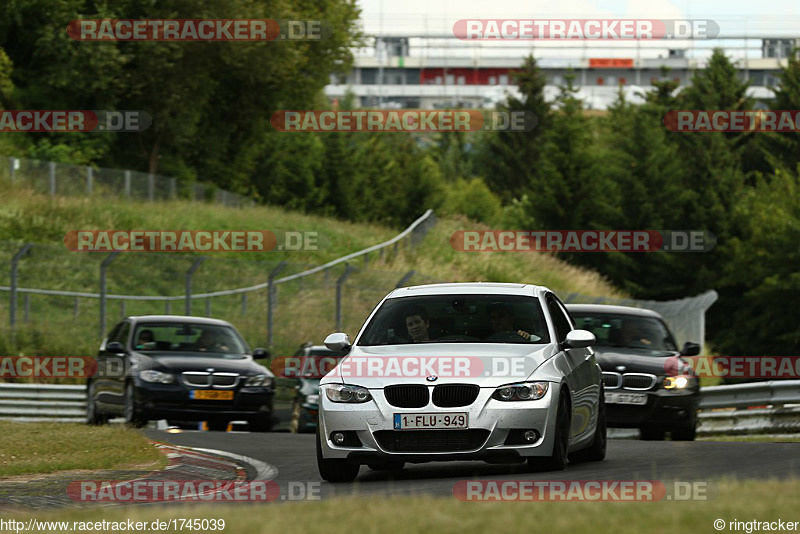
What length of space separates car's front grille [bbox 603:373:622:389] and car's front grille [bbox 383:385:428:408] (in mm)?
6894

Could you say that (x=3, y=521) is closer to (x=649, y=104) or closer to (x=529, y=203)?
(x=529, y=203)

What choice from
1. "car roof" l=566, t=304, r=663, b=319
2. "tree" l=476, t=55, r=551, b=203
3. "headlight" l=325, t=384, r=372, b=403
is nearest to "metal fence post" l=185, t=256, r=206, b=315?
"car roof" l=566, t=304, r=663, b=319

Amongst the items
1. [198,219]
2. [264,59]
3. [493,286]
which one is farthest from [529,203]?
[493,286]

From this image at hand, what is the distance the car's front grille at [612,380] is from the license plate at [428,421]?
692 centimetres

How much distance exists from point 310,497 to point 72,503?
1525 mm

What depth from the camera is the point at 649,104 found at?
91.4 metres

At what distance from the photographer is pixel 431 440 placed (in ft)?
36.6

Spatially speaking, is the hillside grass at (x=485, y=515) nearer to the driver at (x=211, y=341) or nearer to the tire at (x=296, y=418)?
the driver at (x=211, y=341)

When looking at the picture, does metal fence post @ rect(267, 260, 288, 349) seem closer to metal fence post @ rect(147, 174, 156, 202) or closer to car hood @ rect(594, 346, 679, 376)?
car hood @ rect(594, 346, 679, 376)

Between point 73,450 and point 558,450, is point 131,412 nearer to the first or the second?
point 73,450

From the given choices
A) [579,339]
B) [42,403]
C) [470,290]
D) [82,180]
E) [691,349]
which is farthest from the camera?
[82,180]

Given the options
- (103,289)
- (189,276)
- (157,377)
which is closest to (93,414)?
(157,377)

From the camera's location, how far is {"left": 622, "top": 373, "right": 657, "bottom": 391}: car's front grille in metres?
17.7

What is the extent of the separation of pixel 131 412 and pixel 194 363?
1.00 meters
